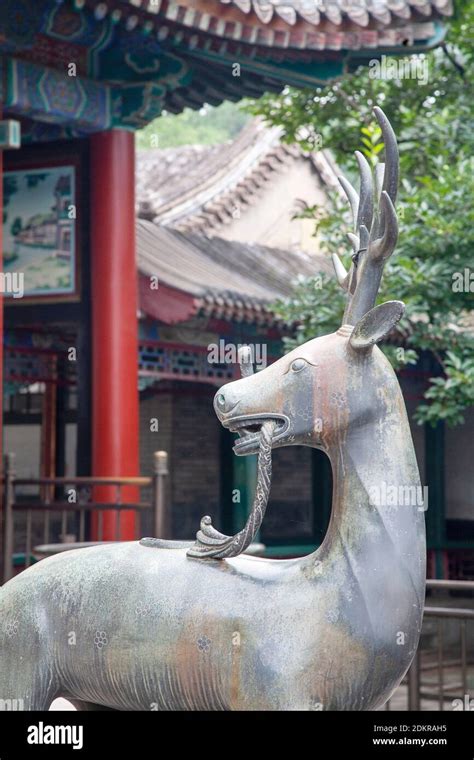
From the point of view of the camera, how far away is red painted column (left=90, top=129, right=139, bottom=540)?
8.81 metres

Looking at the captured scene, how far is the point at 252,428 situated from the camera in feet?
10.7

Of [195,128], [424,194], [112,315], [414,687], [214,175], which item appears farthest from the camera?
[195,128]

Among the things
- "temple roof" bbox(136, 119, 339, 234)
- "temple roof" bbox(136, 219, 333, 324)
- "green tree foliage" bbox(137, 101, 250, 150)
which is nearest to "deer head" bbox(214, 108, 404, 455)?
"temple roof" bbox(136, 219, 333, 324)

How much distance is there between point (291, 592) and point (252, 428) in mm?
414

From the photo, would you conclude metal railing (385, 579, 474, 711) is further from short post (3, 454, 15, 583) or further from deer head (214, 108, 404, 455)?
short post (3, 454, 15, 583)

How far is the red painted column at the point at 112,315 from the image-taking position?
8.81m

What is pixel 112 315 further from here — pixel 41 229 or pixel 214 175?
pixel 214 175

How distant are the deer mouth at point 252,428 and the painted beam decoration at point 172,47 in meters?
4.74

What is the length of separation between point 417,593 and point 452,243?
6289mm

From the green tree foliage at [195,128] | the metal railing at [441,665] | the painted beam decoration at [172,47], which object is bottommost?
the metal railing at [441,665]

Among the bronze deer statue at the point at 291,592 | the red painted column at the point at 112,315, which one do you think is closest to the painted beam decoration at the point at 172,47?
the red painted column at the point at 112,315

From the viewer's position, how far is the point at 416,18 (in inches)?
339

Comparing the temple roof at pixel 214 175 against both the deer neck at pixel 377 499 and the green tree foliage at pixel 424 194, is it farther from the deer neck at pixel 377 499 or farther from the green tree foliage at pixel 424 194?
the deer neck at pixel 377 499

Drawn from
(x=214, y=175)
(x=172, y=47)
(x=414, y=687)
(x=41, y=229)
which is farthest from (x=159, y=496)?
(x=214, y=175)
